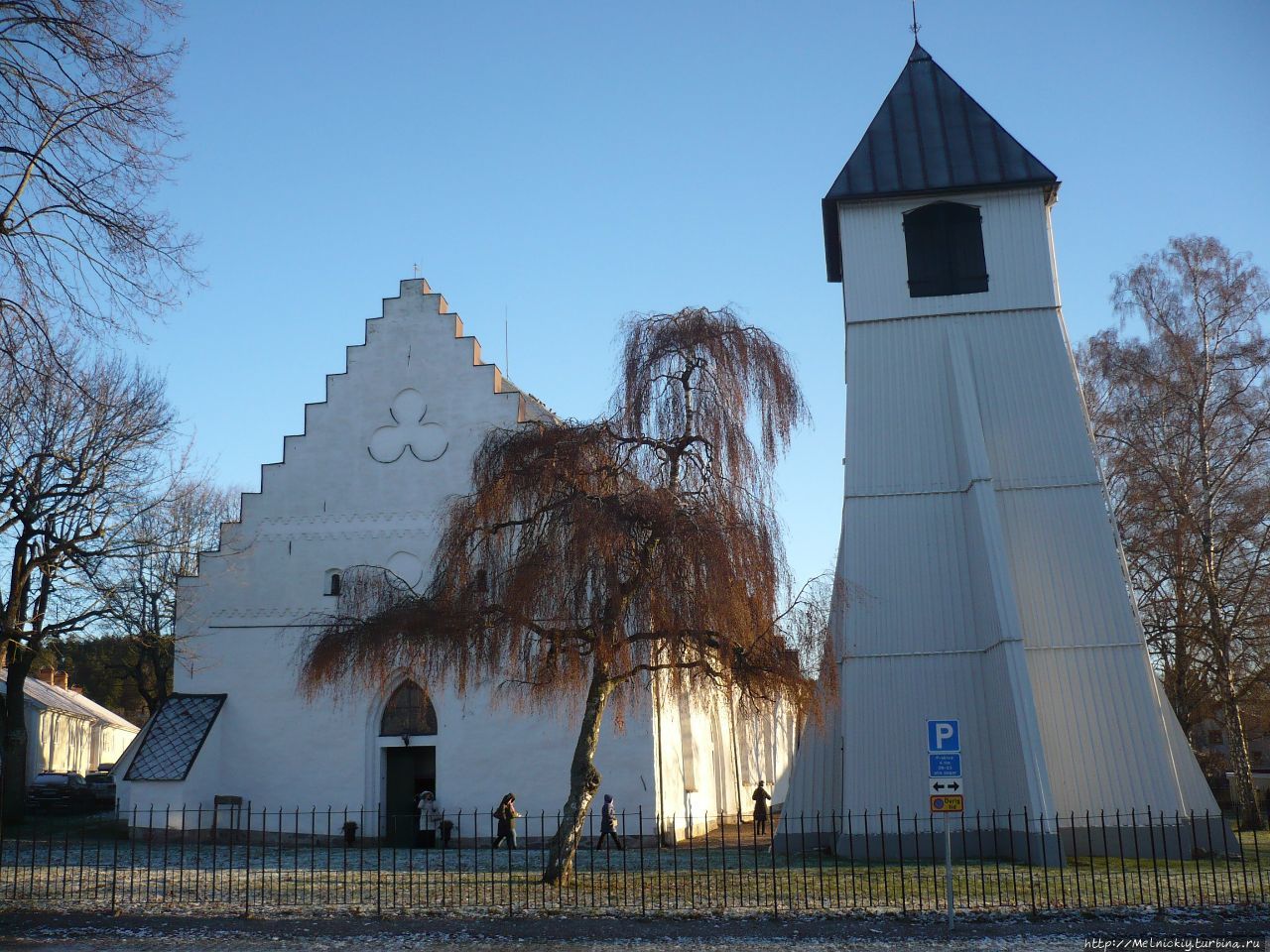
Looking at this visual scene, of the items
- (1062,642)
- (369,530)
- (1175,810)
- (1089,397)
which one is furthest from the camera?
(1089,397)

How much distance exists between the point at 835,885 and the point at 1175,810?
26.3 feet

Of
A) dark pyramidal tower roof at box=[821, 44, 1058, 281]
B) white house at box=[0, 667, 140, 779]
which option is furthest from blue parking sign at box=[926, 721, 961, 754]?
white house at box=[0, 667, 140, 779]

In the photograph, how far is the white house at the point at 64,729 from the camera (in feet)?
144

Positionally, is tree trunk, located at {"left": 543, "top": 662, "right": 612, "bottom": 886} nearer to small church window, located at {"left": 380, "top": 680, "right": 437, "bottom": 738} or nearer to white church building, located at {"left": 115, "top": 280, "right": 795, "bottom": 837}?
white church building, located at {"left": 115, "top": 280, "right": 795, "bottom": 837}

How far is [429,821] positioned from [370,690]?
3281mm

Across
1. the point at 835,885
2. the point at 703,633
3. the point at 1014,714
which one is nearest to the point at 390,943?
the point at 703,633

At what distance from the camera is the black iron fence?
14844 millimetres

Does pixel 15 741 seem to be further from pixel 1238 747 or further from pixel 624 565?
pixel 1238 747

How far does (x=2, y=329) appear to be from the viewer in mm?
11234

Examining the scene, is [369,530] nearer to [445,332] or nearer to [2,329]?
[445,332]

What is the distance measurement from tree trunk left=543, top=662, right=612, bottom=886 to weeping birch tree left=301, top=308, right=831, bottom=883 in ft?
0.09

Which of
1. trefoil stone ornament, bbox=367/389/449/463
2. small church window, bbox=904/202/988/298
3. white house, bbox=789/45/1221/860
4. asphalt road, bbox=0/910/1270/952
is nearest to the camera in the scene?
asphalt road, bbox=0/910/1270/952

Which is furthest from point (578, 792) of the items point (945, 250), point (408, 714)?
point (945, 250)

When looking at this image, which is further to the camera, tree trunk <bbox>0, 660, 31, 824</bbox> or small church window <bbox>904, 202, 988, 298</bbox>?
tree trunk <bbox>0, 660, 31, 824</bbox>
